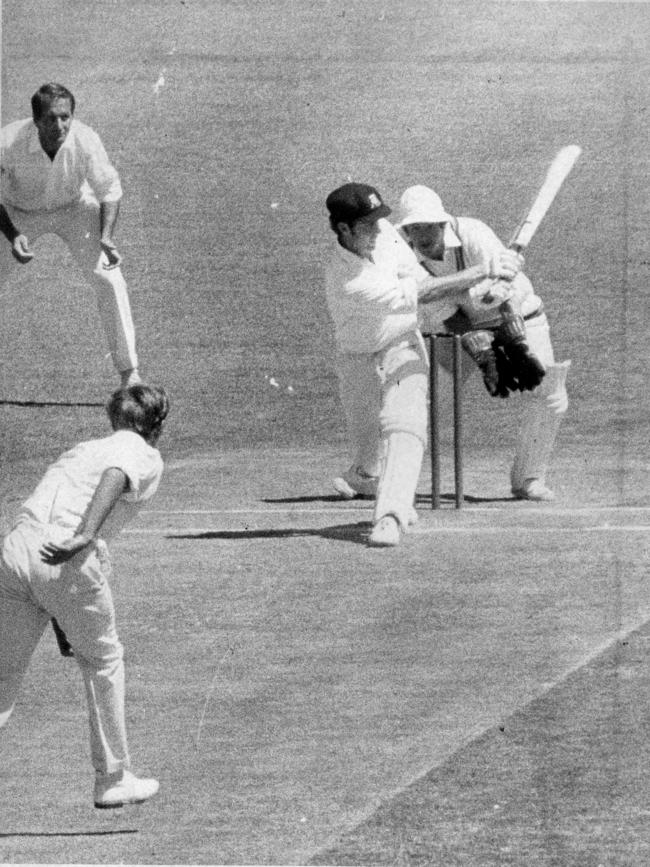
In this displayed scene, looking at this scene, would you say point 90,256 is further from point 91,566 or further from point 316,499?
point 91,566

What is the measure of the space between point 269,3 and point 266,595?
764cm

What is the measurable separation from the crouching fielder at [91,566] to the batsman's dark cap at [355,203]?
8.61 feet

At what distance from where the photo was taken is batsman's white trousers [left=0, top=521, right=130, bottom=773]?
6703 millimetres

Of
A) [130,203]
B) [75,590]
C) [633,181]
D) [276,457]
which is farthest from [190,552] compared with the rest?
[633,181]

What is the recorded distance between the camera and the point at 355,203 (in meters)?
9.33

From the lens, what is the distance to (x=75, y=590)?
6.71 metres

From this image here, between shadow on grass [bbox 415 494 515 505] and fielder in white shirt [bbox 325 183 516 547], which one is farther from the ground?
fielder in white shirt [bbox 325 183 516 547]

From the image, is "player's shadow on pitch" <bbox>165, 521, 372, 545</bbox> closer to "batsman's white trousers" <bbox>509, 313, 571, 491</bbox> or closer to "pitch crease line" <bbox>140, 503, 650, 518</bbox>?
"pitch crease line" <bbox>140, 503, 650, 518</bbox>

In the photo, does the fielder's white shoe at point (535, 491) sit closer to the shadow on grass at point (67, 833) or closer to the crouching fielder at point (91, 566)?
the crouching fielder at point (91, 566)

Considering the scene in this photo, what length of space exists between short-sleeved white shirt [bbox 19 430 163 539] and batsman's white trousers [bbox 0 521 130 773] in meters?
0.05

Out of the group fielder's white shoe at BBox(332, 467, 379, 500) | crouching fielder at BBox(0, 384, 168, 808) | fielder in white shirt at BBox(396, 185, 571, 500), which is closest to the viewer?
crouching fielder at BBox(0, 384, 168, 808)

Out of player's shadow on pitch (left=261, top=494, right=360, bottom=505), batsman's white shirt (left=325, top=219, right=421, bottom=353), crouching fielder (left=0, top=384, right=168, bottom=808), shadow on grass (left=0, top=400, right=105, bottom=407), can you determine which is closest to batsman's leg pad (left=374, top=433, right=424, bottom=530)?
batsman's white shirt (left=325, top=219, right=421, bottom=353)

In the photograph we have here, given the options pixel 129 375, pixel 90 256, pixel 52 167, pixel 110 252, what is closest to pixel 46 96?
pixel 52 167

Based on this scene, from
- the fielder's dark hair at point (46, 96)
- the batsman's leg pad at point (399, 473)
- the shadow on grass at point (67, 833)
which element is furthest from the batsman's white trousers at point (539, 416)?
the shadow on grass at point (67, 833)
